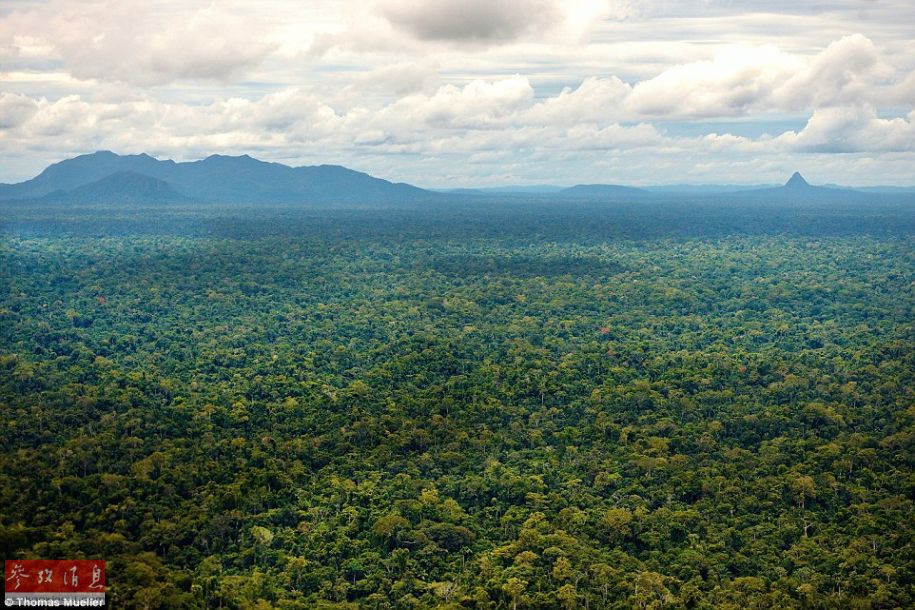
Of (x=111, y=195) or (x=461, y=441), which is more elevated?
(x=111, y=195)

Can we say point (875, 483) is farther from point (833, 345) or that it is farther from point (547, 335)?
point (547, 335)

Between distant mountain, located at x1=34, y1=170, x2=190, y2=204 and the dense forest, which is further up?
distant mountain, located at x1=34, y1=170, x2=190, y2=204

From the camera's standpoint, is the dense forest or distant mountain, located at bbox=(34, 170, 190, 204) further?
distant mountain, located at bbox=(34, 170, 190, 204)

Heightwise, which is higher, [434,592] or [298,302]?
[298,302]

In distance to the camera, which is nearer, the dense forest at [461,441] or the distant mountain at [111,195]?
the dense forest at [461,441]

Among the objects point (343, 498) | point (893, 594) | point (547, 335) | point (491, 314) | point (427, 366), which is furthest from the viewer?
point (491, 314)

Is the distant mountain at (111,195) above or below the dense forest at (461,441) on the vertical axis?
above

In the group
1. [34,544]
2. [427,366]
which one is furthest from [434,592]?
[427,366]

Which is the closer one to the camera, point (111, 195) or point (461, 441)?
point (461, 441)
